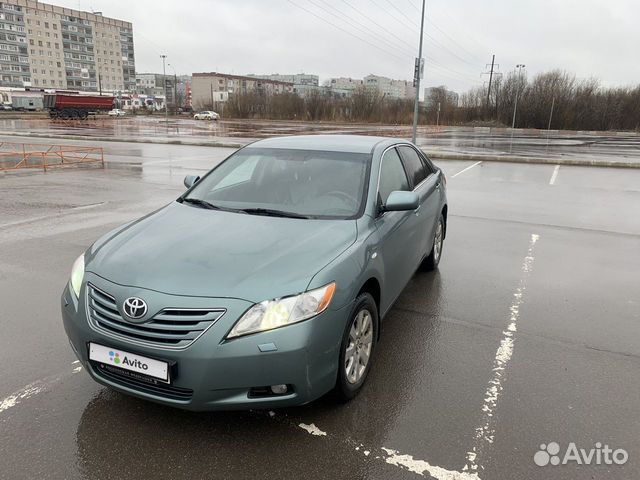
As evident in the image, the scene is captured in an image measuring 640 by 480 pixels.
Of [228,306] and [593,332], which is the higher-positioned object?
[228,306]

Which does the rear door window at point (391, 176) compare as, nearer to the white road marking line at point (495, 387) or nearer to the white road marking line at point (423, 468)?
the white road marking line at point (495, 387)

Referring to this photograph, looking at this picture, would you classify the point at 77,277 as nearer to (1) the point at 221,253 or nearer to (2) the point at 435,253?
(1) the point at 221,253

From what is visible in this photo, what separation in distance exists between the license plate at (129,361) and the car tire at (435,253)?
12.5 feet

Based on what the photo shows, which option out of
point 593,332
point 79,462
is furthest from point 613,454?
point 79,462

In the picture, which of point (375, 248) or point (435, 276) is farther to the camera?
point (435, 276)

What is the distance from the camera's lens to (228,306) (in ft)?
8.41

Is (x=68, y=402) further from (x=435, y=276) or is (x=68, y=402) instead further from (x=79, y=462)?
(x=435, y=276)

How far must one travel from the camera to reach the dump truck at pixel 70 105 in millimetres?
60281

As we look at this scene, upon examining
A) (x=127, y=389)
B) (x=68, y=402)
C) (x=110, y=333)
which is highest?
(x=110, y=333)

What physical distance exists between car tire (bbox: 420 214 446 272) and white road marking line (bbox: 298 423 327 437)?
10.5 ft

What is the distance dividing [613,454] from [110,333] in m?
2.93

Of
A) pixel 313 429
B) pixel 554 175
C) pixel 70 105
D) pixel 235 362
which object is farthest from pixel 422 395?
pixel 70 105

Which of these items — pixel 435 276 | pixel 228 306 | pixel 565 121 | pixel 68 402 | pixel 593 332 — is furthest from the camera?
pixel 565 121

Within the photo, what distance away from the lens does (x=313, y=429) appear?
9.62 feet
